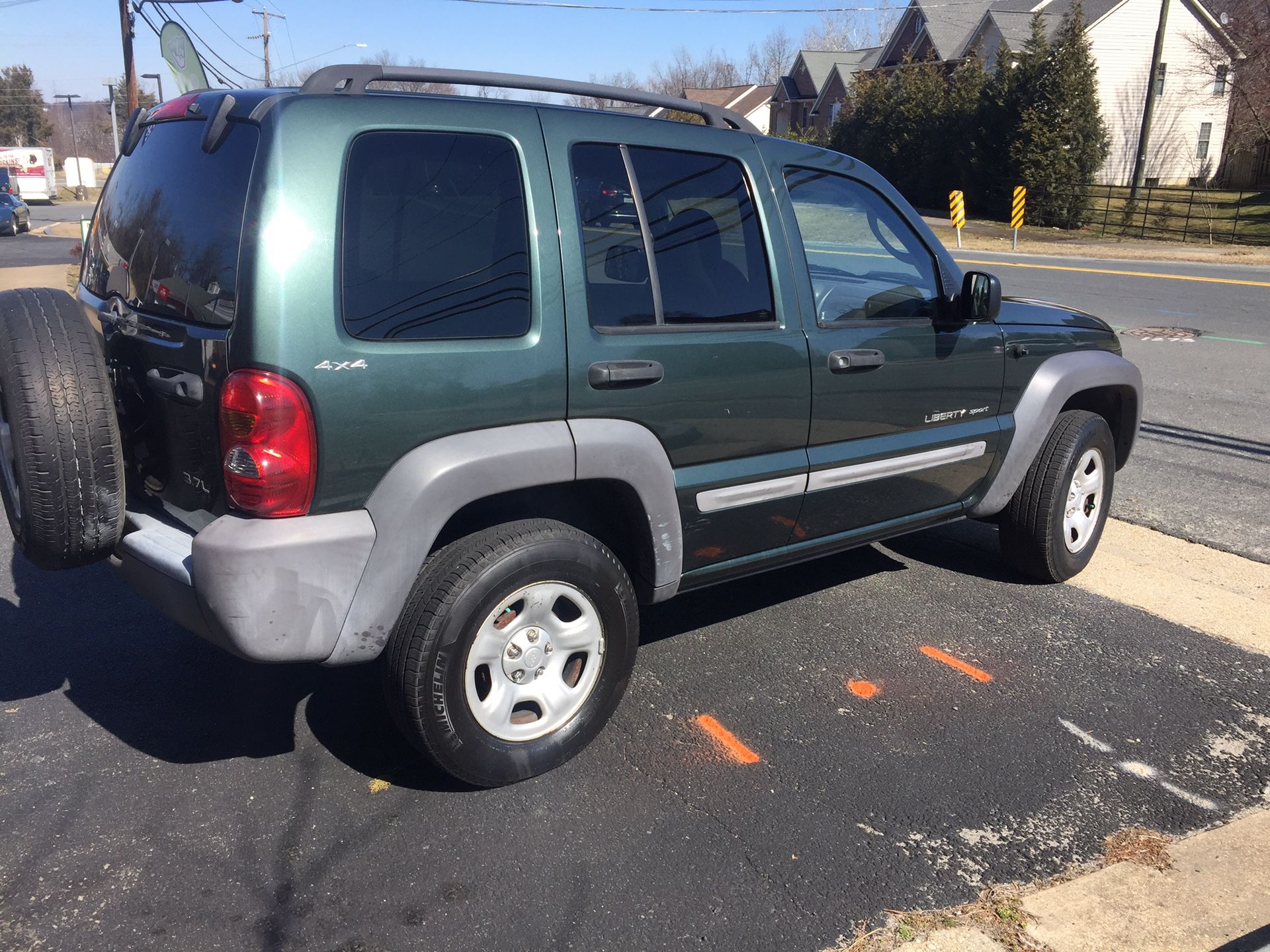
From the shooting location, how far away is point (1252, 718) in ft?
12.2

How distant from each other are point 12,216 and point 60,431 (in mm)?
36333

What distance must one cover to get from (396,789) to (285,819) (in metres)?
0.33

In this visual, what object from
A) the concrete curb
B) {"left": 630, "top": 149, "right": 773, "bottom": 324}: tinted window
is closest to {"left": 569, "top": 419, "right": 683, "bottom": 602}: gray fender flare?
{"left": 630, "top": 149, "right": 773, "bottom": 324}: tinted window

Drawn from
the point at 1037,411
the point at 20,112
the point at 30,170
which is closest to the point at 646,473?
the point at 1037,411

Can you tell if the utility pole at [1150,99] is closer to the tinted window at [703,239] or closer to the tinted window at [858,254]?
the tinted window at [858,254]

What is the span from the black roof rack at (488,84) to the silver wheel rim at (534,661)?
1.50 meters

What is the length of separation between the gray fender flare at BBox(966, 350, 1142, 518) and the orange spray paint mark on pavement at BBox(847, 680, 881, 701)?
3.47 ft

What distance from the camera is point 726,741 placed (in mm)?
3496

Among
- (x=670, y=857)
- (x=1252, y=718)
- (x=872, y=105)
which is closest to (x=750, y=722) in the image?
(x=670, y=857)

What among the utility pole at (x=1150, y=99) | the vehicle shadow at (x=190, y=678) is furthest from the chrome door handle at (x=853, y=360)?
the utility pole at (x=1150, y=99)

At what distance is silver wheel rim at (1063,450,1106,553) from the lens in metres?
4.84

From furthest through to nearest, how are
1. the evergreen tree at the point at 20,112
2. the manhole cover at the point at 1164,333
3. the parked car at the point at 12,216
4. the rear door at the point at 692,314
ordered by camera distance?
the evergreen tree at the point at 20,112 < the parked car at the point at 12,216 < the manhole cover at the point at 1164,333 < the rear door at the point at 692,314

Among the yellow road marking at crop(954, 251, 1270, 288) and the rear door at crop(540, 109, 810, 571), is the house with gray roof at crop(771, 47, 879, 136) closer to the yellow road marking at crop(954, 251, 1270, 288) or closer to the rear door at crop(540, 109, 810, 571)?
the yellow road marking at crop(954, 251, 1270, 288)

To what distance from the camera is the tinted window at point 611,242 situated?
317cm
